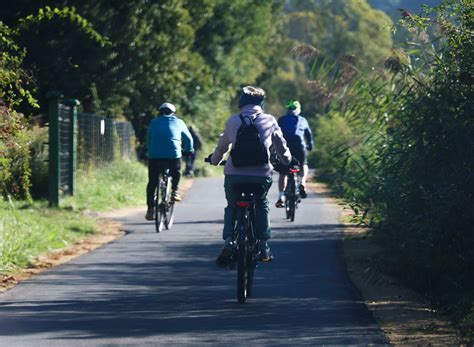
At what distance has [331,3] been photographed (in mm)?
92125

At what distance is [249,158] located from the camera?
34.5 ft

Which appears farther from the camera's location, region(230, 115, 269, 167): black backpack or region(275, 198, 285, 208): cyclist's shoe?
region(275, 198, 285, 208): cyclist's shoe

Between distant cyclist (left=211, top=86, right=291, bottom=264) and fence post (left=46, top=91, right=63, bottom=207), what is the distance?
9.71m

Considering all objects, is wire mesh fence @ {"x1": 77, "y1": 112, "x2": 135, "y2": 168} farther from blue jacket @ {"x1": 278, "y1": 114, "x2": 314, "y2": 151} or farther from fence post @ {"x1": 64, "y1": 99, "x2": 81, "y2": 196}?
blue jacket @ {"x1": 278, "y1": 114, "x2": 314, "y2": 151}

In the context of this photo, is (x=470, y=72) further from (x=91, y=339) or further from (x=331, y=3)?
(x=331, y=3)

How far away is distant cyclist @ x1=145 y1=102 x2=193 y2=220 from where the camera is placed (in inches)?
692

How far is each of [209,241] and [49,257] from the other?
105 inches

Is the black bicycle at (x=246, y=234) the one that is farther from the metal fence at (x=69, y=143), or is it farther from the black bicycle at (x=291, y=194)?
the metal fence at (x=69, y=143)

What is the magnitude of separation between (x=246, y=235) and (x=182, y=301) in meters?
0.78

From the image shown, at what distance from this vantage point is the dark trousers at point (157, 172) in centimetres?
1777

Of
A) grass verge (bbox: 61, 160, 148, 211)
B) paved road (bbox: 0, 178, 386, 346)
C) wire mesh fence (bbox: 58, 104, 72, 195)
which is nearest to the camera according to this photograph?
paved road (bbox: 0, 178, 386, 346)

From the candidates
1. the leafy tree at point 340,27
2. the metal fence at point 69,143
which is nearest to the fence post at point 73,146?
the metal fence at point 69,143

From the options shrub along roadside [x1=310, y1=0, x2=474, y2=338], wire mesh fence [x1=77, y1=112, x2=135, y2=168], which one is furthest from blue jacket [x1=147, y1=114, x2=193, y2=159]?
wire mesh fence [x1=77, y1=112, x2=135, y2=168]

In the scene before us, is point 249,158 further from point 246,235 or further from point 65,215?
point 65,215
